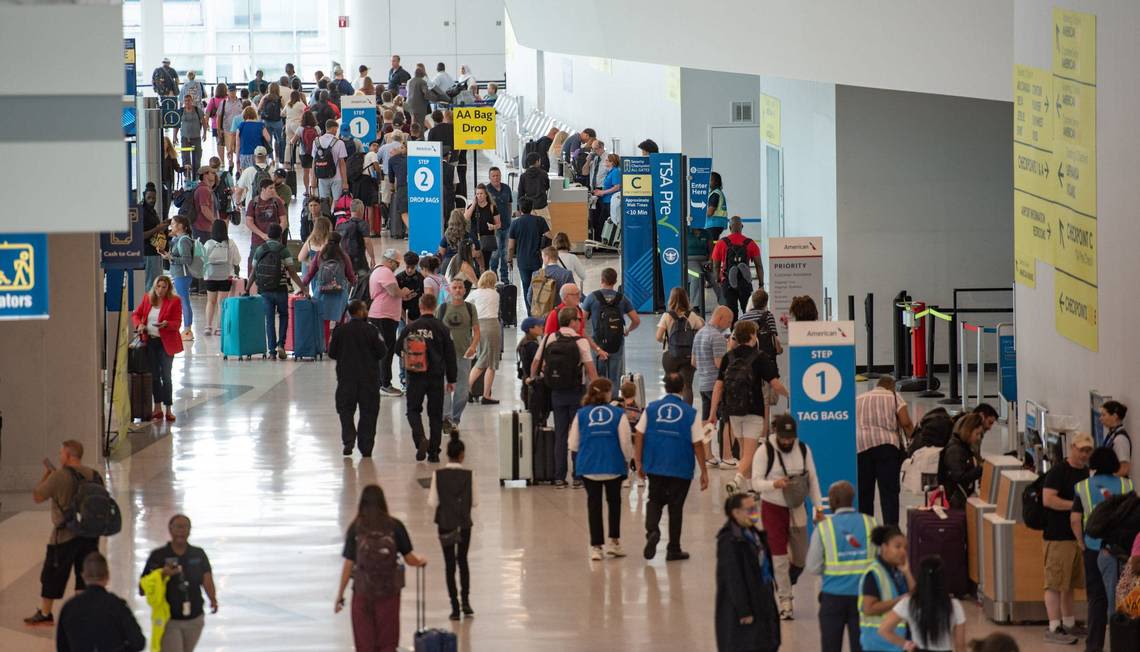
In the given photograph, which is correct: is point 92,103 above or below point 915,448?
above

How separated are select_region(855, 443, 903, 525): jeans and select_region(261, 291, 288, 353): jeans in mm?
10727

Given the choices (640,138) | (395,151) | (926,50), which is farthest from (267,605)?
(640,138)

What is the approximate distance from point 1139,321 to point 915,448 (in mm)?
1865

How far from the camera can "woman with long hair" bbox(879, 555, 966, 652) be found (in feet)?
27.5

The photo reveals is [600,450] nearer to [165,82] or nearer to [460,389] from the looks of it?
[460,389]

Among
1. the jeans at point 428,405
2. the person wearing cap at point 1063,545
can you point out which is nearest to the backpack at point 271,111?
the jeans at point 428,405

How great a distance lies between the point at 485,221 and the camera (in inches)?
1006

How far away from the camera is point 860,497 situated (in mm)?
12852

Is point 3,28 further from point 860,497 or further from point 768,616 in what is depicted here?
point 860,497

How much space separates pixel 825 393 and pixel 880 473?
48.3 inches

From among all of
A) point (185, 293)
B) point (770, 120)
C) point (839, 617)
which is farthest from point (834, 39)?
point (185, 293)

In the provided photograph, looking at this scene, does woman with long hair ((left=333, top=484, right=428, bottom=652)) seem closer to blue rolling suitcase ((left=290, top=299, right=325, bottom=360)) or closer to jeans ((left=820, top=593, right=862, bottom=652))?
jeans ((left=820, top=593, right=862, bottom=652))

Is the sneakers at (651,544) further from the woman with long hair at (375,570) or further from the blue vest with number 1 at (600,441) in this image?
the woman with long hair at (375,570)

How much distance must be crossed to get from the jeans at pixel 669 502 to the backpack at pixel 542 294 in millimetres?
6959
